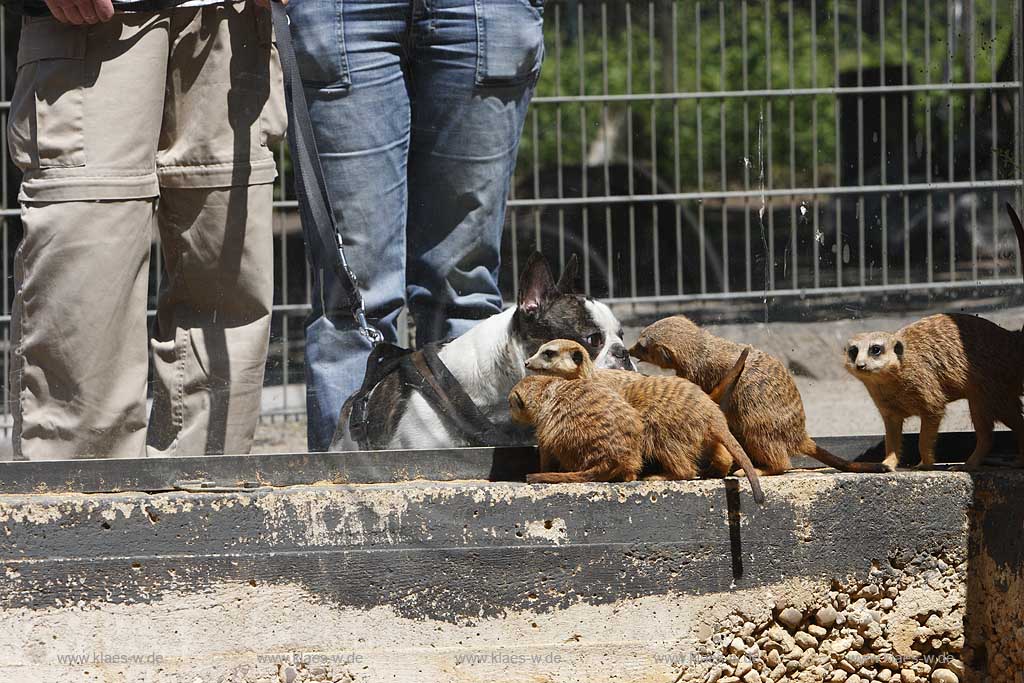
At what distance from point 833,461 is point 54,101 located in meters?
2.32

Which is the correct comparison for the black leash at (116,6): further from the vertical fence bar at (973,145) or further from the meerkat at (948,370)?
the vertical fence bar at (973,145)

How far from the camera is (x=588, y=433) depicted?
3.30m

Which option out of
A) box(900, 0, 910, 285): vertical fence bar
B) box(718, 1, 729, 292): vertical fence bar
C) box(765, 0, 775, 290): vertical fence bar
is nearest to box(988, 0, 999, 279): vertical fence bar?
box(900, 0, 910, 285): vertical fence bar

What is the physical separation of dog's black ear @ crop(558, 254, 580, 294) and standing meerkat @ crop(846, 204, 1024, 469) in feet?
2.80

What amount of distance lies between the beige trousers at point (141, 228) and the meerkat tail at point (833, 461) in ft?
5.36

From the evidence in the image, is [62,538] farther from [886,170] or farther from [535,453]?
[886,170]

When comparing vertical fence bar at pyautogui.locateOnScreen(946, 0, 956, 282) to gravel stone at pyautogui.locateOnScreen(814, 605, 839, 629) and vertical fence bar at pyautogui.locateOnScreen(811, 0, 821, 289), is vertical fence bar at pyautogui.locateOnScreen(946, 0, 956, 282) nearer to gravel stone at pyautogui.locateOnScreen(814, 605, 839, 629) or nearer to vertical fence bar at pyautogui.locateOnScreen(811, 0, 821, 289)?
vertical fence bar at pyautogui.locateOnScreen(811, 0, 821, 289)

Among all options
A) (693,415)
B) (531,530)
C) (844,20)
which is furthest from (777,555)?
(844,20)

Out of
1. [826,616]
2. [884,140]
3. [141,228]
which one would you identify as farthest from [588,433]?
[884,140]

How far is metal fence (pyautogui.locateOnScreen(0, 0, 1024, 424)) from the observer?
163 inches

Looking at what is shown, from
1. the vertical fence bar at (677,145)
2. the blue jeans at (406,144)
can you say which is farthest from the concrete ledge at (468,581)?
the vertical fence bar at (677,145)

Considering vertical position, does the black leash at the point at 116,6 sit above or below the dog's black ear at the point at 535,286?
above

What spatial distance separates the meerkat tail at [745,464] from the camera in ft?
10.5

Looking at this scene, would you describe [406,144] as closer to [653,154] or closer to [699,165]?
[653,154]
